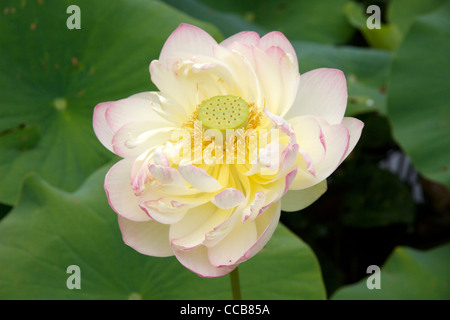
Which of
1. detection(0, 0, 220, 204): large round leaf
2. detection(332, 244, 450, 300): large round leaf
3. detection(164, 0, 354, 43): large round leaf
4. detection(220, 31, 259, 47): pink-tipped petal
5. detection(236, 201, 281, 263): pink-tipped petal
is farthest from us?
detection(164, 0, 354, 43): large round leaf

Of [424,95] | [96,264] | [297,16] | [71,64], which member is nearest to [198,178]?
[96,264]

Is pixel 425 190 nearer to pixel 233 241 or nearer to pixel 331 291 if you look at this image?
pixel 331 291

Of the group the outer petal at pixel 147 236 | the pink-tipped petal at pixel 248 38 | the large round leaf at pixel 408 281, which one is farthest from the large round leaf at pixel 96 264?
the pink-tipped petal at pixel 248 38

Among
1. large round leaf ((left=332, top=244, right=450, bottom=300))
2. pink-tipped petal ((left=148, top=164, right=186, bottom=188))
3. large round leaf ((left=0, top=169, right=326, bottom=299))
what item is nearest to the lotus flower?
pink-tipped petal ((left=148, top=164, right=186, bottom=188))

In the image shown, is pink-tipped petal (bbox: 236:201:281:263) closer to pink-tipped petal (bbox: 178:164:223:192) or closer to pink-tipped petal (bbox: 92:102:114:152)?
pink-tipped petal (bbox: 178:164:223:192)

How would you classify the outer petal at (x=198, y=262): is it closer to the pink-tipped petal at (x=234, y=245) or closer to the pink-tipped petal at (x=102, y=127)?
the pink-tipped petal at (x=234, y=245)

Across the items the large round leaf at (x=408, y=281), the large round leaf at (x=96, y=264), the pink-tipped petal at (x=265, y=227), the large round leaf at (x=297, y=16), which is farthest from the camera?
the large round leaf at (x=297, y=16)

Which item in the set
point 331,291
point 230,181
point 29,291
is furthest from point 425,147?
point 29,291

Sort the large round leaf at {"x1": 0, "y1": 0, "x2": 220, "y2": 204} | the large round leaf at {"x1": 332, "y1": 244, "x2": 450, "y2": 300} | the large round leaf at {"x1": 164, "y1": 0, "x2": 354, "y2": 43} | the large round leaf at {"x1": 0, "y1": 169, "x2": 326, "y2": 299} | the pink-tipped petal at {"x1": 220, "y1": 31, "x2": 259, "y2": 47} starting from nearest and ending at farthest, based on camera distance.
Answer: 1. the pink-tipped petal at {"x1": 220, "y1": 31, "x2": 259, "y2": 47}
2. the large round leaf at {"x1": 0, "y1": 169, "x2": 326, "y2": 299}
3. the large round leaf at {"x1": 332, "y1": 244, "x2": 450, "y2": 300}
4. the large round leaf at {"x1": 0, "y1": 0, "x2": 220, "y2": 204}
5. the large round leaf at {"x1": 164, "y1": 0, "x2": 354, "y2": 43}
